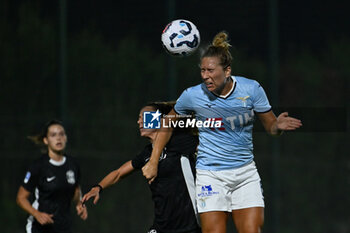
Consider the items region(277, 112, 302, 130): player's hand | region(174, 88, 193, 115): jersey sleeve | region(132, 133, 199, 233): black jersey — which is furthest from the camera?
region(132, 133, 199, 233): black jersey

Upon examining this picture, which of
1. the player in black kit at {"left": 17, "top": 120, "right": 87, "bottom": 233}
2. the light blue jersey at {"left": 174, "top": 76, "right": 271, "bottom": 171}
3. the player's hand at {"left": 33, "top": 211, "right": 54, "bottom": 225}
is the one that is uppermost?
the light blue jersey at {"left": 174, "top": 76, "right": 271, "bottom": 171}

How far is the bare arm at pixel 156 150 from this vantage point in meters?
5.81

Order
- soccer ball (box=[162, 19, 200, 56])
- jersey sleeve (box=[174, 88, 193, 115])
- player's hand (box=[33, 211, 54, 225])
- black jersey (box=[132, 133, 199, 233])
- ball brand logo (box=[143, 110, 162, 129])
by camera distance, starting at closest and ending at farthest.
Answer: jersey sleeve (box=[174, 88, 193, 115]), black jersey (box=[132, 133, 199, 233]), ball brand logo (box=[143, 110, 162, 129]), soccer ball (box=[162, 19, 200, 56]), player's hand (box=[33, 211, 54, 225])

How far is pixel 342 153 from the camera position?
9.23m

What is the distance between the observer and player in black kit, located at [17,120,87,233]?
7316 mm

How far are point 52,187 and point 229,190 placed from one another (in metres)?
2.39

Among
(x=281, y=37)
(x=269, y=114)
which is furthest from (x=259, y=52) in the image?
(x=269, y=114)

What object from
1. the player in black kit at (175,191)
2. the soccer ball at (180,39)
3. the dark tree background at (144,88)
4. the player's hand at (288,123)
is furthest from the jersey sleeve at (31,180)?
the player's hand at (288,123)

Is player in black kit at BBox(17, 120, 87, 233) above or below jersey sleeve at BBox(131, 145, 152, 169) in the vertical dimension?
below

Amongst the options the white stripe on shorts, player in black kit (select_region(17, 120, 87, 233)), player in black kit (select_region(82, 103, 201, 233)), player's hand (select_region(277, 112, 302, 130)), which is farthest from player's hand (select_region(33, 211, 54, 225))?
player's hand (select_region(277, 112, 302, 130))

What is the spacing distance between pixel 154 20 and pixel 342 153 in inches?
115

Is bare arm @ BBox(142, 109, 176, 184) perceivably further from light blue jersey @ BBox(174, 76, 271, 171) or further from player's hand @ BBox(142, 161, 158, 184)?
light blue jersey @ BBox(174, 76, 271, 171)

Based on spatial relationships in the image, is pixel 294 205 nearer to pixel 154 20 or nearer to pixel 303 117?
pixel 303 117

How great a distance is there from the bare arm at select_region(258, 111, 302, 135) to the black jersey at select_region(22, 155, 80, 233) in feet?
8.34
